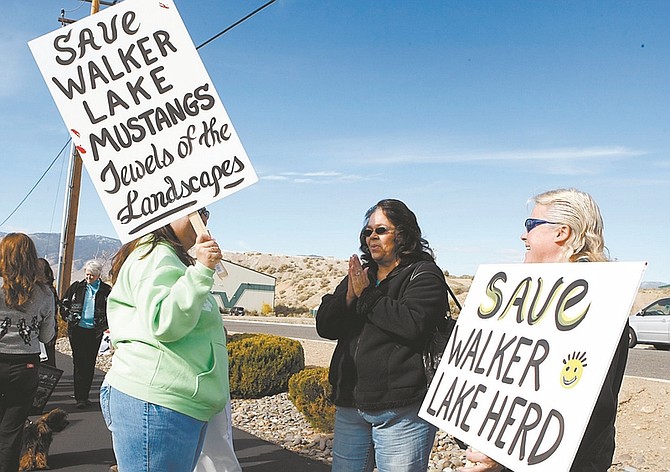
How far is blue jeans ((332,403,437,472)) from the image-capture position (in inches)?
124

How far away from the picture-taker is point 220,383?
2.65 m

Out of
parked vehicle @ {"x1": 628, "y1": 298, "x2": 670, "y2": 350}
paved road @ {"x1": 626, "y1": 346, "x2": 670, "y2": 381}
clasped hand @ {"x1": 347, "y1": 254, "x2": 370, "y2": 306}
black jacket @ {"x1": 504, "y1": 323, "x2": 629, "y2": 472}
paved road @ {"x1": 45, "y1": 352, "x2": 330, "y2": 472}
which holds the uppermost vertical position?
parked vehicle @ {"x1": 628, "y1": 298, "x2": 670, "y2": 350}

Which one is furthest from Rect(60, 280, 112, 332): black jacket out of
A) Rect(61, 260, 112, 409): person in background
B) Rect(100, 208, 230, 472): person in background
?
Rect(100, 208, 230, 472): person in background

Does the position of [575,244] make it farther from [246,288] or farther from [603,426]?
[246,288]

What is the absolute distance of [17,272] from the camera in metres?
4.82

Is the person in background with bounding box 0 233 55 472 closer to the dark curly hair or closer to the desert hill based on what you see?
the dark curly hair

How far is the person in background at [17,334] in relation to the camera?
470 centimetres

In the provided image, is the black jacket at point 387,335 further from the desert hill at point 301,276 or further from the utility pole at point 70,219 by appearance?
the desert hill at point 301,276

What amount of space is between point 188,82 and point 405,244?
51.9 inches

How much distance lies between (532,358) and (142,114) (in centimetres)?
187

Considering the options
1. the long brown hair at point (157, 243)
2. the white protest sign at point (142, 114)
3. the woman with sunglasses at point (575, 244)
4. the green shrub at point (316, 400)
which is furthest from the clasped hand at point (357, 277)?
the green shrub at point (316, 400)

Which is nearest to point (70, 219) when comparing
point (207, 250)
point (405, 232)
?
point (405, 232)

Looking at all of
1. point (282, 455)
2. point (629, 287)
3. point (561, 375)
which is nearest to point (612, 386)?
point (561, 375)

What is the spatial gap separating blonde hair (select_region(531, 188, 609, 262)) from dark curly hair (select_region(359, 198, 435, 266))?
1.03 m
